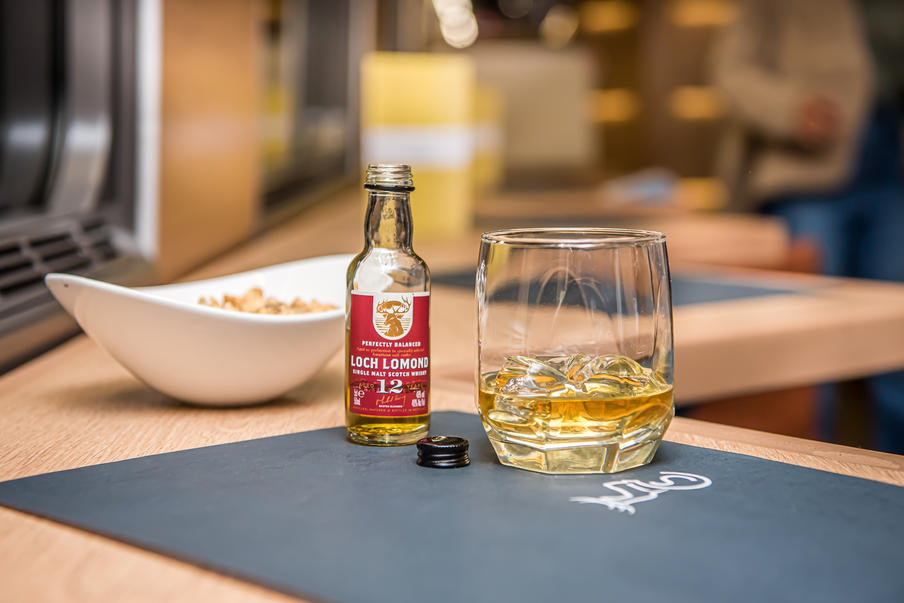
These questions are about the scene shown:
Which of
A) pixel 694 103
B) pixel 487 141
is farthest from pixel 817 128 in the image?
pixel 694 103

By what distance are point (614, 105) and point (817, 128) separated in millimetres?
4361

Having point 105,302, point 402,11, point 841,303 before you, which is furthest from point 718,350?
point 402,11

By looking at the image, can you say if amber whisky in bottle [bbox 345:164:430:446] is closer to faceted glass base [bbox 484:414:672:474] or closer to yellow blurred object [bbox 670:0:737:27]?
faceted glass base [bbox 484:414:672:474]

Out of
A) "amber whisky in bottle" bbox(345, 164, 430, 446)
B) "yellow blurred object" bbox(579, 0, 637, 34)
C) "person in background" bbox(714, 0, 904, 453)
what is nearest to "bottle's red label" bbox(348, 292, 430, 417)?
"amber whisky in bottle" bbox(345, 164, 430, 446)

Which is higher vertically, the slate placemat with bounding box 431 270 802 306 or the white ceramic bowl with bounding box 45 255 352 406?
the white ceramic bowl with bounding box 45 255 352 406

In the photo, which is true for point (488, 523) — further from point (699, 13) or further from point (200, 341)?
point (699, 13)

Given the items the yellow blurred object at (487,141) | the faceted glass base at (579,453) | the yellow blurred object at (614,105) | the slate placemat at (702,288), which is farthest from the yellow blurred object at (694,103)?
the faceted glass base at (579,453)

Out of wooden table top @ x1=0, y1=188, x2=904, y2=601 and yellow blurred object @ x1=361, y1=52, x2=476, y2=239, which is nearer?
wooden table top @ x1=0, y1=188, x2=904, y2=601

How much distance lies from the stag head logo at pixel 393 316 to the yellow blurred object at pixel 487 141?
2642mm

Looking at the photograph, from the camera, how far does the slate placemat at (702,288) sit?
4.66 ft

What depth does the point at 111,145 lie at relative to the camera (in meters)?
1.34

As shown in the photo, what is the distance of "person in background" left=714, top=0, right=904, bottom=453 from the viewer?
108 inches
